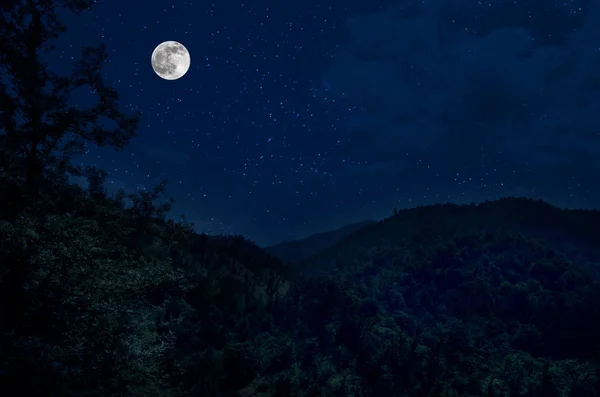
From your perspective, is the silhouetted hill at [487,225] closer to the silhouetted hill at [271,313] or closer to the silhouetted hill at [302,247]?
the silhouetted hill at [271,313]

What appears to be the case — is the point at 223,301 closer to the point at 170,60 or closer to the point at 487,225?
the point at 170,60

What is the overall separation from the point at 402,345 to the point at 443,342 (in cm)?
606

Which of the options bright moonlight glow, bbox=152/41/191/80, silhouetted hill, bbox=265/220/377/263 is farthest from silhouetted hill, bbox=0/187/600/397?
silhouetted hill, bbox=265/220/377/263

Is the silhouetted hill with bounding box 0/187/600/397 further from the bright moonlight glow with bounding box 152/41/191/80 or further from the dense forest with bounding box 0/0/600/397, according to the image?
the bright moonlight glow with bounding box 152/41/191/80

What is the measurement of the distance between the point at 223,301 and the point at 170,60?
82.3ft

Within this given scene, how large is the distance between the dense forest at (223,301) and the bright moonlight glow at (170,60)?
10.0 meters

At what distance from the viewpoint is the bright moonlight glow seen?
105 ft

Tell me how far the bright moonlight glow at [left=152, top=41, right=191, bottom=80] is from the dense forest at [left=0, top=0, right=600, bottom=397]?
10.0 metres

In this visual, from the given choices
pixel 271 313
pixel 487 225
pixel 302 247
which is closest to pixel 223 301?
pixel 271 313

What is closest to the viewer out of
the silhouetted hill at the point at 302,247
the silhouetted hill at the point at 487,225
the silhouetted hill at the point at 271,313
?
the silhouetted hill at the point at 271,313

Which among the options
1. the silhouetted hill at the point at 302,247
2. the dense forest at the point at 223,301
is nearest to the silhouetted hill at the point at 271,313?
the dense forest at the point at 223,301

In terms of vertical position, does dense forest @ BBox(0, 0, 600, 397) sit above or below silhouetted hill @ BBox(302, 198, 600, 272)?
below

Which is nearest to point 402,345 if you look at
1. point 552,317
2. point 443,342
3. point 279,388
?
point 443,342

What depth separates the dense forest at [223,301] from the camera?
37.6ft
